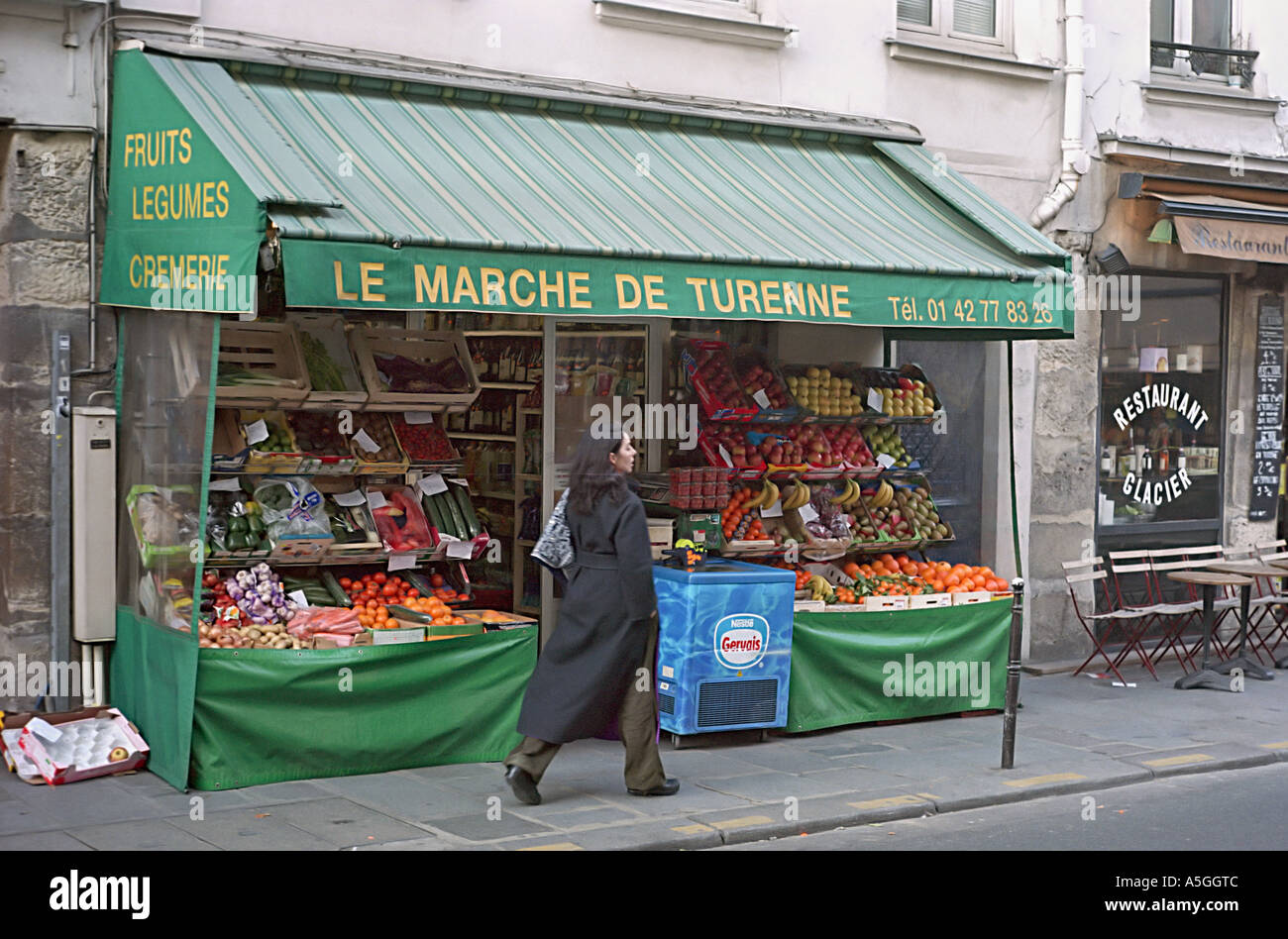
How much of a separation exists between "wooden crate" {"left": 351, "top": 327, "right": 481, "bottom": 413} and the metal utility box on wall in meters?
1.45

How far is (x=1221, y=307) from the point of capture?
13.7 meters

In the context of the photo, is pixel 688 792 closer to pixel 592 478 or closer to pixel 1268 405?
pixel 592 478

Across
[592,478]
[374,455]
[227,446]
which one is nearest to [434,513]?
[374,455]

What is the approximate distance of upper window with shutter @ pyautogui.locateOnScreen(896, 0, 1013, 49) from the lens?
11.8m

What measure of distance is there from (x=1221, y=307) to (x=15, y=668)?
10311 mm

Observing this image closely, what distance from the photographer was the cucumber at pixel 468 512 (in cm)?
926

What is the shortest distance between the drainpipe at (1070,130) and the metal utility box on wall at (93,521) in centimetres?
729

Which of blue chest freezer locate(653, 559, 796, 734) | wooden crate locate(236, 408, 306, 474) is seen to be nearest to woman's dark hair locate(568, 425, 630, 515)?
blue chest freezer locate(653, 559, 796, 734)

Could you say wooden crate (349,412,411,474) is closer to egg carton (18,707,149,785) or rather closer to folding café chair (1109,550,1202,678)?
egg carton (18,707,149,785)

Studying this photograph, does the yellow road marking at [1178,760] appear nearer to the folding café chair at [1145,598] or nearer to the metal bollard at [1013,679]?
the metal bollard at [1013,679]

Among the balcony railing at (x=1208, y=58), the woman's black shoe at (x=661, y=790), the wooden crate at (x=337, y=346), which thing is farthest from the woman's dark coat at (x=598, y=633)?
the balcony railing at (x=1208, y=58)

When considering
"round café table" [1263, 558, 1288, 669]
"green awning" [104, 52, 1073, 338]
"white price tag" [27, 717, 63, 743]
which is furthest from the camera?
"round café table" [1263, 558, 1288, 669]

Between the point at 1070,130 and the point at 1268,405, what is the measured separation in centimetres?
348

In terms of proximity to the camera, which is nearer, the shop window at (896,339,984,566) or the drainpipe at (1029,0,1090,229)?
the shop window at (896,339,984,566)
